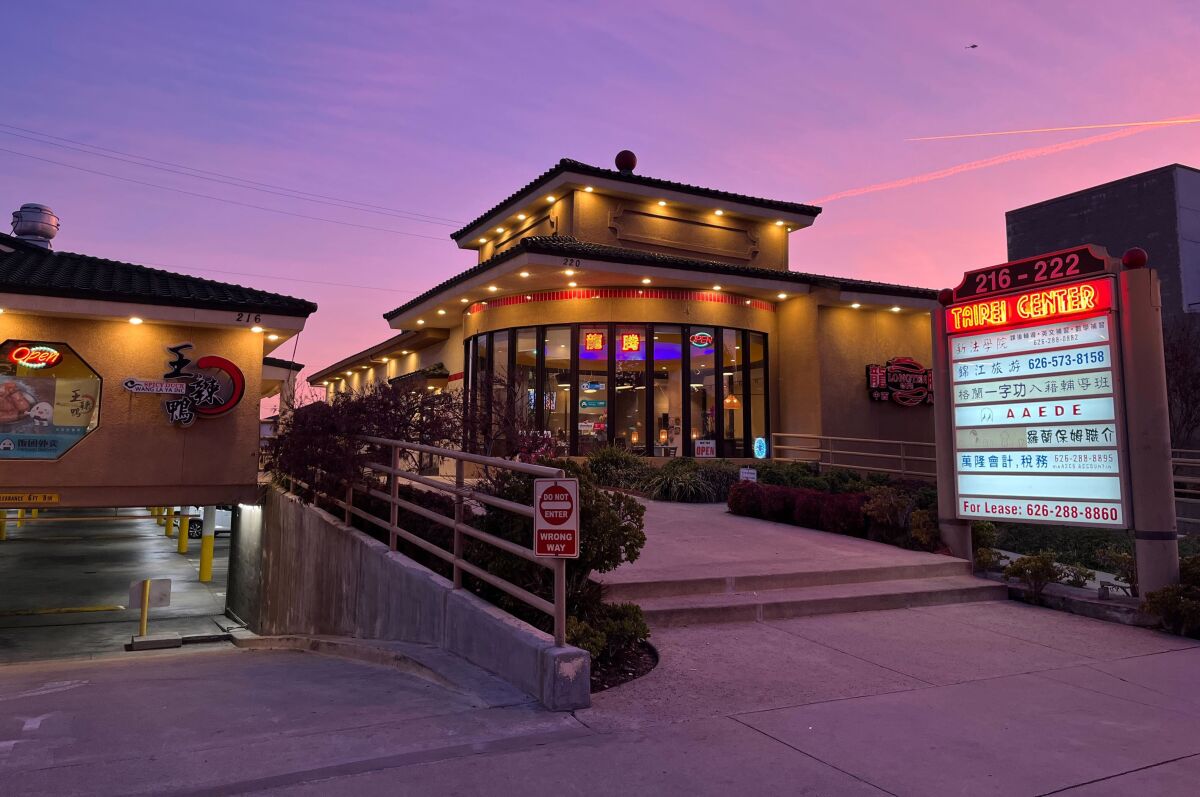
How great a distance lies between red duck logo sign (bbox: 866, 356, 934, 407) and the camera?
2080 centimetres

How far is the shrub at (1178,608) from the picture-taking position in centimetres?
671

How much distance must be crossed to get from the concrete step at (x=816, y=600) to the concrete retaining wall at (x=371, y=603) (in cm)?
178

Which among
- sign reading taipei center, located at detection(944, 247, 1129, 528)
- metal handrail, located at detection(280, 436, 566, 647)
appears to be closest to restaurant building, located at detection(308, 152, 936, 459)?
metal handrail, located at detection(280, 436, 566, 647)

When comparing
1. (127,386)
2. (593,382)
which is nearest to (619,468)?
(593,382)

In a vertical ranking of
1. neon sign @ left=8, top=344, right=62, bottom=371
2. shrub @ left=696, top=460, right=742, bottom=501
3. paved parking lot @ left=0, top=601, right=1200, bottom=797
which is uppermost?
neon sign @ left=8, top=344, right=62, bottom=371

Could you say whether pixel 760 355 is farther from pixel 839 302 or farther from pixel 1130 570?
pixel 1130 570

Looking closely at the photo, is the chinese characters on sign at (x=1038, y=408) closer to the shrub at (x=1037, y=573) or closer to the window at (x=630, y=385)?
the shrub at (x=1037, y=573)

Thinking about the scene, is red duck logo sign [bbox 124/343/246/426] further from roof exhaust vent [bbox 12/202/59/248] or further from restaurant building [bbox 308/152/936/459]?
roof exhaust vent [bbox 12/202/59/248]

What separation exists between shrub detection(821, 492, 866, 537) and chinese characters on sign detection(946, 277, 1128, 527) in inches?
70.8

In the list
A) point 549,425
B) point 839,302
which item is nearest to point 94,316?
point 549,425

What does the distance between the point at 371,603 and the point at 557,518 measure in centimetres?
450

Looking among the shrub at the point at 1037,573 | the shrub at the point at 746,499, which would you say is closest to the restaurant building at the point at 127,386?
the shrub at the point at 746,499

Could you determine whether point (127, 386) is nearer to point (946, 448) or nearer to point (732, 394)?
point (946, 448)

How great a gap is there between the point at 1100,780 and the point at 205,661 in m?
7.14
